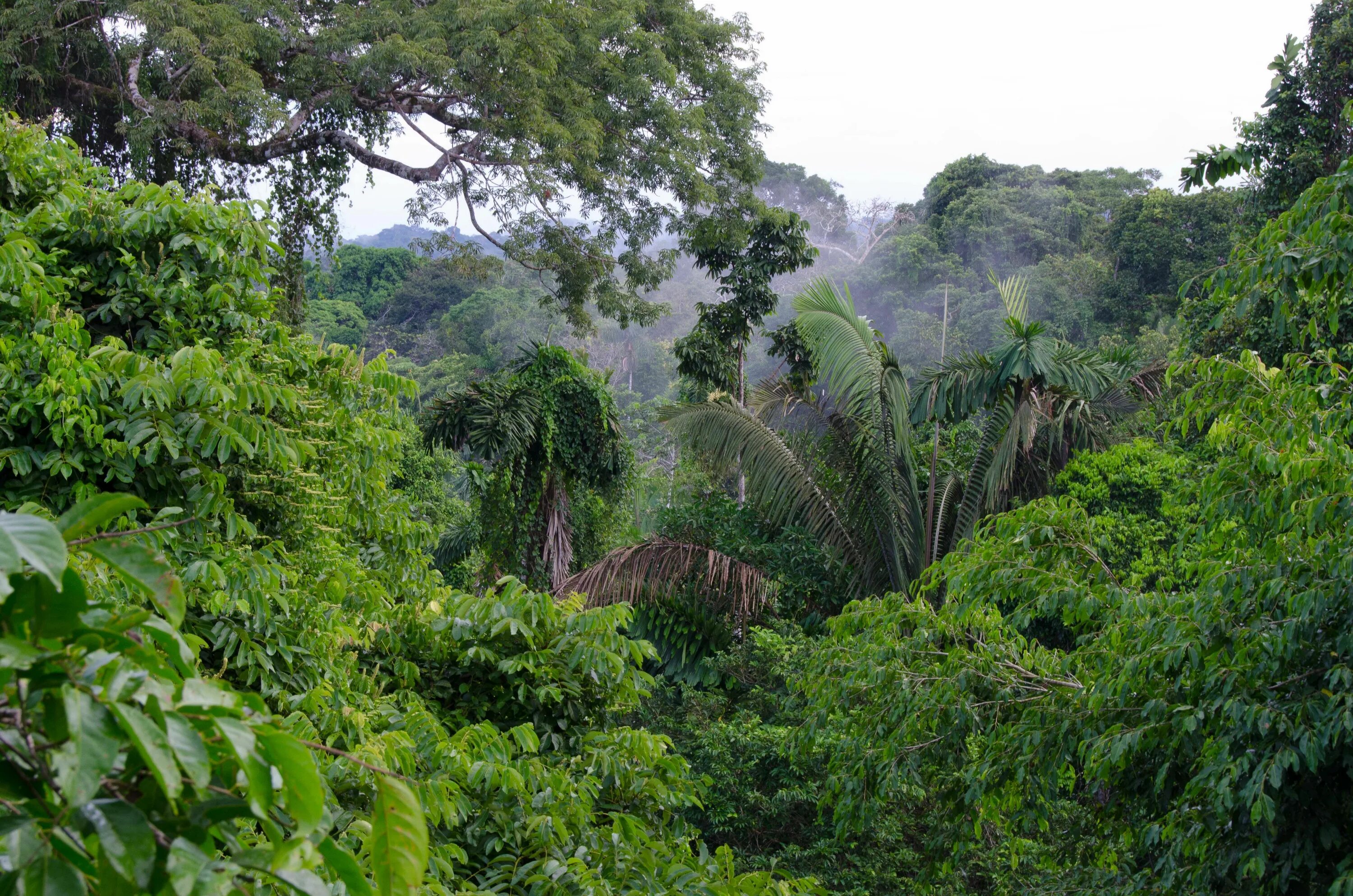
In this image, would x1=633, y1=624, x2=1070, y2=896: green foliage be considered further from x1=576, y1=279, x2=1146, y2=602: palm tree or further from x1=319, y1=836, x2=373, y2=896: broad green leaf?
x1=319, y1=836, x2=373, y2=896: broad green leaf

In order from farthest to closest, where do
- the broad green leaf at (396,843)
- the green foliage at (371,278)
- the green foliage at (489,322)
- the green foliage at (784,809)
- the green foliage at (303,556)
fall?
the green foliage at (371,278) < the green foliage at (489,322) < the green foliage at (784,809) < the green foliage at (303,556) < the broad green leaf at (396,843)

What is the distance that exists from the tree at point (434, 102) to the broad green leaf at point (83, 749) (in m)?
8.43

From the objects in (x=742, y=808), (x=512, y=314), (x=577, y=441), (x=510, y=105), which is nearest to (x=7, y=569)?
(x=742, y=808)

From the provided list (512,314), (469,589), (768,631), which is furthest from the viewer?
(512,314)

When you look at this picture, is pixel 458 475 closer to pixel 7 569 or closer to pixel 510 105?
pixel 510 105

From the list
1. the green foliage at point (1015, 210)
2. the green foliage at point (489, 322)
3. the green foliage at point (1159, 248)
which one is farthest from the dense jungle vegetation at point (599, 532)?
the green foliage at point (489, 322)

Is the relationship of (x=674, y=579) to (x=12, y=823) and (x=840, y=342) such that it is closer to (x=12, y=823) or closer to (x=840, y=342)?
(x=840, y=342)

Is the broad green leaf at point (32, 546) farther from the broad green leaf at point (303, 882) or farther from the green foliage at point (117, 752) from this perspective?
the broad green leaf at point (303, 882)

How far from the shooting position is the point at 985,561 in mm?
3764

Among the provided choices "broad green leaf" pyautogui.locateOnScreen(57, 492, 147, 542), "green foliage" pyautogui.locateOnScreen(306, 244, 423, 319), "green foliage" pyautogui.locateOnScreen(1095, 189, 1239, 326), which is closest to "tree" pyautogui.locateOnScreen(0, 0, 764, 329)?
"broad green leaf" pyautogui.locateOnScreen(57, 492, 147, 542)

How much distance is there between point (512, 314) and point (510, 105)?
2153 cm

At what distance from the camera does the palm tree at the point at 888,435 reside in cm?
877

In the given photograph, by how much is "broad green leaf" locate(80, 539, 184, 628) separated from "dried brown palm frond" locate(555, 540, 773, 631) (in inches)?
322

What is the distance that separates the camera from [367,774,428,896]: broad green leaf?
39.4 inches
